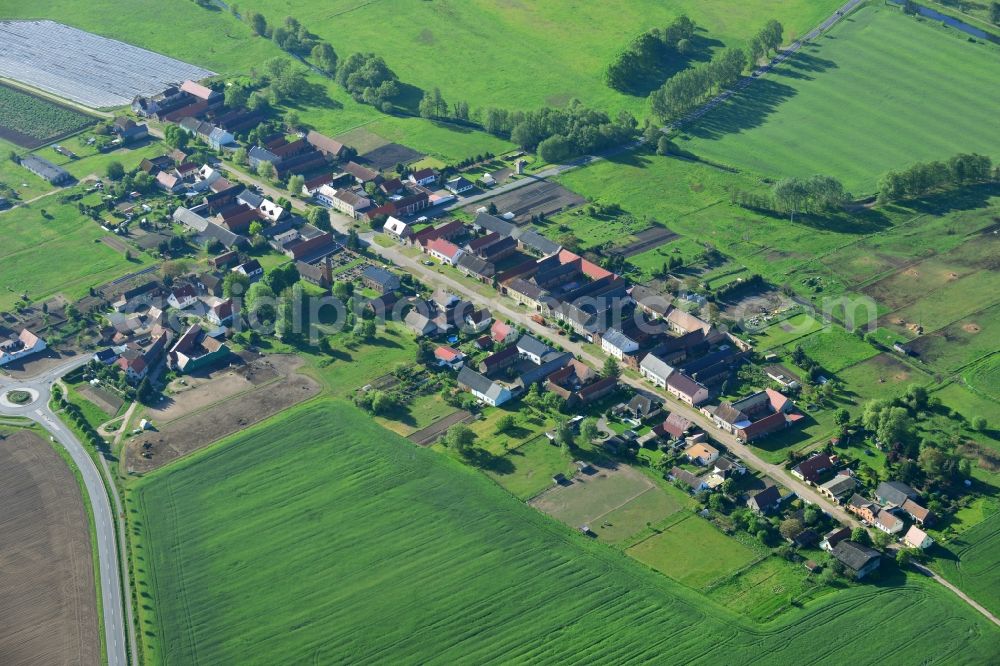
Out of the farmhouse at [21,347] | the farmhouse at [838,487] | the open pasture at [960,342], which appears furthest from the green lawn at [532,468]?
the farmhouse at [21,347]

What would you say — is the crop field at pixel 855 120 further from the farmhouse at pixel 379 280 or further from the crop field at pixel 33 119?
the crop field at pixel 33 119

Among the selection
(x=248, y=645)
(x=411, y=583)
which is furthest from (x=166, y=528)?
(x=411, y=583)

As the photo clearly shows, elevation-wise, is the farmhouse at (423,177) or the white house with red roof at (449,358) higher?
the farmhouse at (423,177)

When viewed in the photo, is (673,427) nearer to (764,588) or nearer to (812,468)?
(812,468)

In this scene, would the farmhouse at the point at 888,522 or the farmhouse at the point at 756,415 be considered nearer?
the farmhouse at the point at 888,522

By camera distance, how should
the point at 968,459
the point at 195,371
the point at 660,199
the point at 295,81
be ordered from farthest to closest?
the point at 295,81 → the point at 660,199 → the point at 195,371 → the point at 968,459

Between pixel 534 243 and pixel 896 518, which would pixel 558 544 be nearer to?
pixel 896 518
